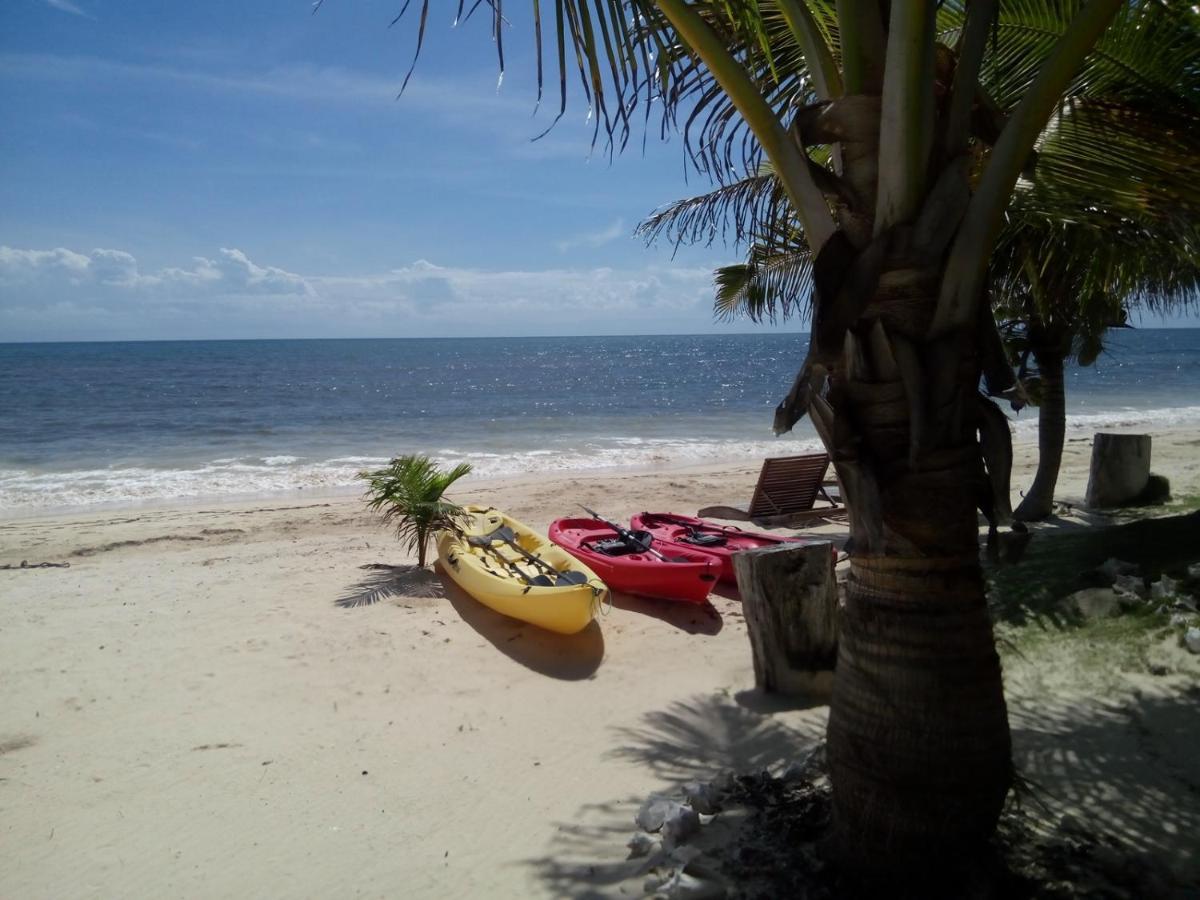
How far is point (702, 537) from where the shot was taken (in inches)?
340

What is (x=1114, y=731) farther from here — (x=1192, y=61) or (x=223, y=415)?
(x=223, y=415)

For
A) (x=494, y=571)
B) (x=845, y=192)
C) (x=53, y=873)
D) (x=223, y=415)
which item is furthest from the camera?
(x=223, y=415)

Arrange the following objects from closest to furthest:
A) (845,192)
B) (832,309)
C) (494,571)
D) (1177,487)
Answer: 1. (832,309)
2. (845,192)
3. (494,571)
4. (1177,487)

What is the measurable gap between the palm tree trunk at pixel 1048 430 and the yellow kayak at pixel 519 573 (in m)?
4.91

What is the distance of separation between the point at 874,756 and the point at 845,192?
5.47 feet

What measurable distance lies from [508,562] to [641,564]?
1.22m

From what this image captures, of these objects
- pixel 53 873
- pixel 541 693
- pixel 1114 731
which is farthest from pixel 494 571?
pixel 1114 731

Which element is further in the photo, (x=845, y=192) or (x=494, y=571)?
(x=494, y=571)

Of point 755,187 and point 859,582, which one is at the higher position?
point 755,187

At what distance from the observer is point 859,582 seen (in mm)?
2572

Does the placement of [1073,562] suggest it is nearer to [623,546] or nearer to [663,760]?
[663,760]

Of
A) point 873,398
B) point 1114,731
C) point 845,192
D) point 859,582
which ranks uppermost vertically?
point 845,192

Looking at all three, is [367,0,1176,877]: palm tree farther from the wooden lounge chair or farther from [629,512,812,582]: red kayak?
the wooden lounge chair

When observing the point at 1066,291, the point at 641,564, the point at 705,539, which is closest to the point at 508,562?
the point at 641,564
